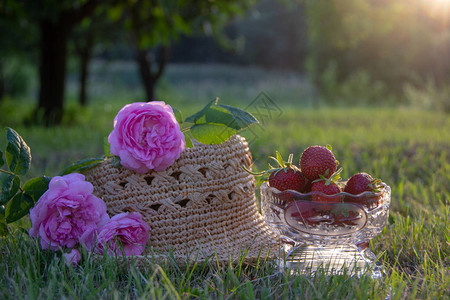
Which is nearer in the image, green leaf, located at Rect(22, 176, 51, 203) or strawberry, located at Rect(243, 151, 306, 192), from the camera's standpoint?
strawberry, located at Rect(243, 151, 306, 192)

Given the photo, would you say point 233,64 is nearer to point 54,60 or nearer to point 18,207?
point 54,60

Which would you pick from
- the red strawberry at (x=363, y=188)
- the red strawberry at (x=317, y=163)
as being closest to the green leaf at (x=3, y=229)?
the red strawberry at (x=317, y=163)

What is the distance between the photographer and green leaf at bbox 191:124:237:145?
59.2 inches

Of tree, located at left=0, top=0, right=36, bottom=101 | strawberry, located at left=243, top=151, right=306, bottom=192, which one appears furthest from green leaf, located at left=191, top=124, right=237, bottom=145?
tree, located at left=0, top=0, right=36, bottom=101

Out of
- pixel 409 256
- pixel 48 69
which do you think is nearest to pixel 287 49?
pixel 48 69

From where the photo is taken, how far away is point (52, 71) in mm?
5887

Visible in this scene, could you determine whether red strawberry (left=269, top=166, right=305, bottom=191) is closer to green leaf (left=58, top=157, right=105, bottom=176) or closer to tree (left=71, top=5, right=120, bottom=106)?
green leaf (left=58, top=157, right=105, bottom=176)

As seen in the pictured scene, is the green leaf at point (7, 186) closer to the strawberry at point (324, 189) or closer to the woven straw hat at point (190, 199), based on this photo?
the woven straw hat at point (190, 199)

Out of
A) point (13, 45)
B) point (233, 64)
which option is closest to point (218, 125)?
point (13, 45)

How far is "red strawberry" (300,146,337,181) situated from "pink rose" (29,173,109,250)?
26.3 inches

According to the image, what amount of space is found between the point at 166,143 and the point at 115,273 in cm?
42

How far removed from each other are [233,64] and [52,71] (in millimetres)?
27719

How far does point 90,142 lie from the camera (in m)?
4.29

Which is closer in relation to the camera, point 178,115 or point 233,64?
point 178,115
